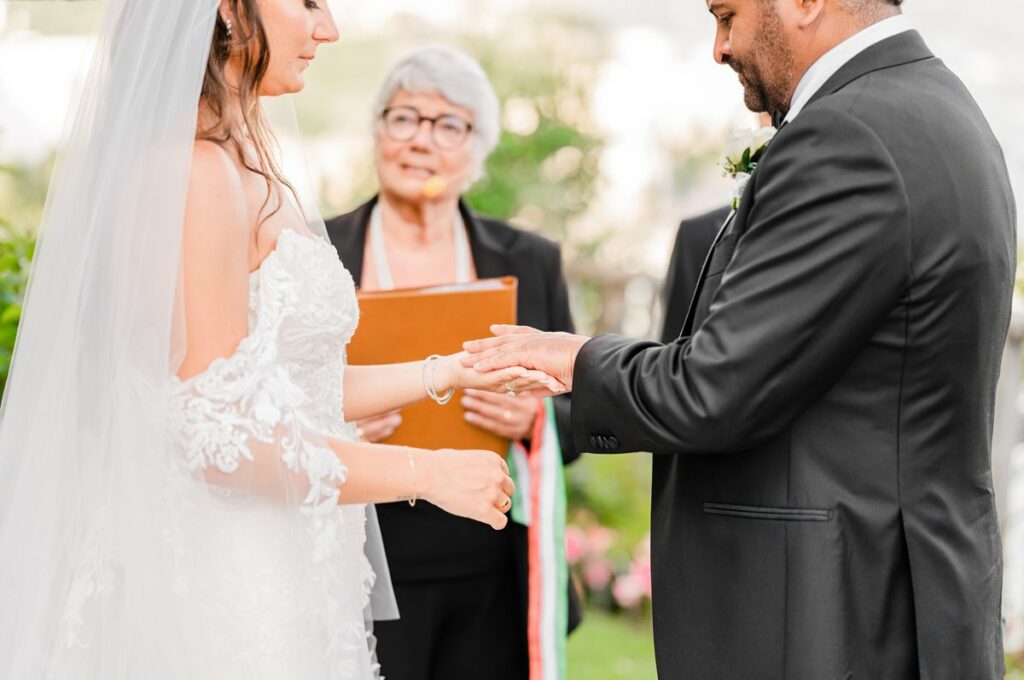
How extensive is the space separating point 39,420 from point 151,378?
0.25m

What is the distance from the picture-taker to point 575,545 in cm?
593

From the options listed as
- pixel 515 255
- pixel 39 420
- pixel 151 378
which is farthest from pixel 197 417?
pixel 515 255

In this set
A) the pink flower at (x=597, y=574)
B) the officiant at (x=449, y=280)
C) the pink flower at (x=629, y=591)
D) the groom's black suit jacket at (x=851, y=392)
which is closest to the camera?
the groom's black suit jacket at (x=851, y=392)

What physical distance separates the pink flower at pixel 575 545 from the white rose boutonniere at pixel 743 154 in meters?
3.47

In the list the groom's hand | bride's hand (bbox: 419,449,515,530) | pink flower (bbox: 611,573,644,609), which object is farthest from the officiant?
pink flower (bbox: 611,573,644,609)

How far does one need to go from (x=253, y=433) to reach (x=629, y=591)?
3976 millimetres

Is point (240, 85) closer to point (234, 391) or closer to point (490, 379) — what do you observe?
point (234, 391)

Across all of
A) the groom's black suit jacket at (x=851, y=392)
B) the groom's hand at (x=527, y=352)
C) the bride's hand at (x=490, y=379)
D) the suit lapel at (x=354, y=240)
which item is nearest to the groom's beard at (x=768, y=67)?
the groom's black suit jacket at (x=851, y=392)

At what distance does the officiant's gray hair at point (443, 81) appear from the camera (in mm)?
3543

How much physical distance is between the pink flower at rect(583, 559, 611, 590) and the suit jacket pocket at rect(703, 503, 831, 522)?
390 cm

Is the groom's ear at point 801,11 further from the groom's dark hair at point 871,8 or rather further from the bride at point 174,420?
the bride at point 174,420

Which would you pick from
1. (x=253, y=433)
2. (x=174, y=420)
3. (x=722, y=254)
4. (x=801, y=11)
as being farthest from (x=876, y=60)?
(x=174, y=420)

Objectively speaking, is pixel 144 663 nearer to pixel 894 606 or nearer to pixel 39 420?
pixel 39 420

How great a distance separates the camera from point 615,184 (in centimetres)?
816
